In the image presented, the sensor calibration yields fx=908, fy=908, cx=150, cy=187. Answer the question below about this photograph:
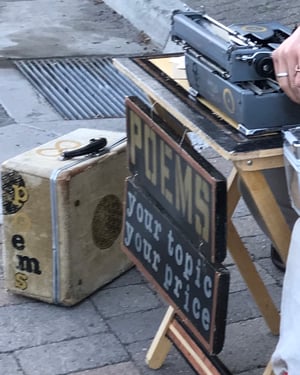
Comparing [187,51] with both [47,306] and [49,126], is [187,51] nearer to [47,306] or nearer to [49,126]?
[47,306]

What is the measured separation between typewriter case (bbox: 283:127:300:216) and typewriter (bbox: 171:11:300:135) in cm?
7

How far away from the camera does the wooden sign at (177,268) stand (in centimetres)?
250

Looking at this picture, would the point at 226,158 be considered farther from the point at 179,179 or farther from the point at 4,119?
the point at 4,119

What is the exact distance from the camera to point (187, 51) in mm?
2586

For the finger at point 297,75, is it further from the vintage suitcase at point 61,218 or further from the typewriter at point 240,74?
the vintage suitcase at point 61,218

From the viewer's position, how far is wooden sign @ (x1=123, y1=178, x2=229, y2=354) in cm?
250

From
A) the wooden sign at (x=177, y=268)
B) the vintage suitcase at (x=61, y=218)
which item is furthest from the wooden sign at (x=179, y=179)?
the vintage suitcase at (x=61, y=218)

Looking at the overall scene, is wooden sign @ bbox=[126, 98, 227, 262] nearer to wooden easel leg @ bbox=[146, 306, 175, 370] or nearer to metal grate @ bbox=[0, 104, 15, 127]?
wooden easel leg @ bbox=[146, 306, 175, 370]

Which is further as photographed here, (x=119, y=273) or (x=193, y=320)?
(x=119, y=273)

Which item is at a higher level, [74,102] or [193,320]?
A: [193,320]

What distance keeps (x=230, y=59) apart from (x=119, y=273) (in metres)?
1.58

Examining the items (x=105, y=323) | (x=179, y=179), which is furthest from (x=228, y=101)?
(x=105, y=323)

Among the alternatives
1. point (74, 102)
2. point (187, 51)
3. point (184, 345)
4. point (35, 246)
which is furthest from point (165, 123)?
point (74, 102)

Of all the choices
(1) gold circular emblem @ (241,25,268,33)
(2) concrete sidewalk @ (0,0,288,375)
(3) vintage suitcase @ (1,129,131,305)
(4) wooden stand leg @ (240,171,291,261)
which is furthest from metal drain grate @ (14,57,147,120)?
(4) wooden stand leg @ (240,171,291,261)
